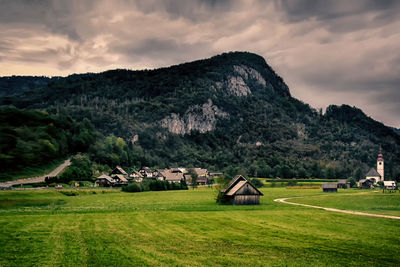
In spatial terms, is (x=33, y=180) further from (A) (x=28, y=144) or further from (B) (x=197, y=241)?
(B) (x=197, y=241)

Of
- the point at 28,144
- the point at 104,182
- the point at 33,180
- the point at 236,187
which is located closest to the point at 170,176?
the point at 104,182

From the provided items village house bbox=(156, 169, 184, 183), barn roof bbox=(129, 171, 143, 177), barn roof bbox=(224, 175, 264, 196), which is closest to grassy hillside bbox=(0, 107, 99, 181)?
barn roof bbox=(129, 171, 143, 177)

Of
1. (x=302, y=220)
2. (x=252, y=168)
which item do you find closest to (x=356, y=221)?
(x=302, y=220)

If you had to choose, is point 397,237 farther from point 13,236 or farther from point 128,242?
point 13,236

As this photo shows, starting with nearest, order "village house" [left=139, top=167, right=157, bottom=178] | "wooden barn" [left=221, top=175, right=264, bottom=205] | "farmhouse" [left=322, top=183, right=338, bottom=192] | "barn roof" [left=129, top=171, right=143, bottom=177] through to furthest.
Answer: "wooden barn" [left=221, top=175, right=264, bottom=205]
"farmhouse" [left=322, top=183, right=338, bottom=192]
"barn roof" [left=129, top=171, right=143, bottom=177]
"village house" [left=139, top=167, right=157, bottom=178]

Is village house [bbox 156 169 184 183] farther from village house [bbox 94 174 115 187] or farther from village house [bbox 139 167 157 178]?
village house [bbox 94 174 115 187]

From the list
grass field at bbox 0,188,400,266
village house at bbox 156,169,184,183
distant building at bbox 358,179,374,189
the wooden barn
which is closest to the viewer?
grass field at bbox 0,188,400,266

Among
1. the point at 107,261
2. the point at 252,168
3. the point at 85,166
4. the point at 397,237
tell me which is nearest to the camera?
the point at 107,261

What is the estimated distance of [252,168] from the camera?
173625mm

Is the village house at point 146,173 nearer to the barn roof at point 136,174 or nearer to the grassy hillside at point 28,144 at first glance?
the barn roof at point 136,174

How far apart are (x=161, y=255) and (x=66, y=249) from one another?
20.0 feet

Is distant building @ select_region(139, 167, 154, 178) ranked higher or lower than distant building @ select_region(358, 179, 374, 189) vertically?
higher

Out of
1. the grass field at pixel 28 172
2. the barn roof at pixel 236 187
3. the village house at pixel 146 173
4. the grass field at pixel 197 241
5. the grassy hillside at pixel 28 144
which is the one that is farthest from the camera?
the village house at pixel 146 173

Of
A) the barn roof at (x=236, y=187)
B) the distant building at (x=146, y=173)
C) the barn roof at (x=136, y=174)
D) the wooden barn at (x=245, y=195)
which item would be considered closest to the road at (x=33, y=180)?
the barn roof at (x=136, y=174)
